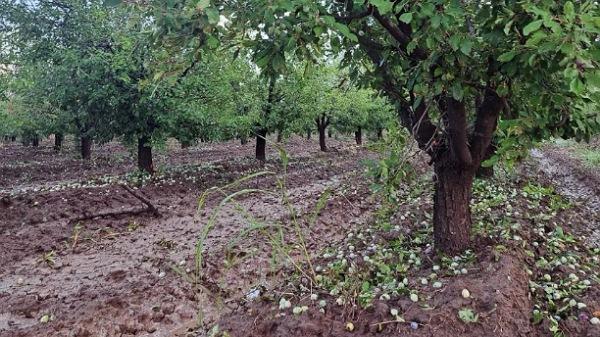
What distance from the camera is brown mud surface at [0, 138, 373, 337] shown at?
506cm

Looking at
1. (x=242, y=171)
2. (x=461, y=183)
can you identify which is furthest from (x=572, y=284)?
(x=242, y=171)

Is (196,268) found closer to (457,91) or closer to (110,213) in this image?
(457,91)

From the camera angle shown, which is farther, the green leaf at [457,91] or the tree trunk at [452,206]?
the tree trunk at [452,206]

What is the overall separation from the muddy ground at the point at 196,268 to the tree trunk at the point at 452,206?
0.27 meters

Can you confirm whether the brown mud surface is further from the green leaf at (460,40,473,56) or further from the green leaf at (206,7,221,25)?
the green leaf at (460,40,473,56)

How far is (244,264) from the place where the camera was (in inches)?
254

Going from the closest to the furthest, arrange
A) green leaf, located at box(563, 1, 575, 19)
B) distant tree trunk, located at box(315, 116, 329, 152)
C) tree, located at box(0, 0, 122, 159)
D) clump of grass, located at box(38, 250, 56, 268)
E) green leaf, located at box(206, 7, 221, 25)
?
green leaf, located at box(563, 1, 575, 19)
green leaf, located at box(206, 7, 221, 25)
clump of grass, located at box(38, 250, 56, 268)
tree, located at box(0, 0, 122, 159)
distant tree trunk, located at box(315, 116, 329, 152)

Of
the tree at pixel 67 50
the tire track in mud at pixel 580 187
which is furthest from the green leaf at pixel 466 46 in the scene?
the tree at pixel 67 50

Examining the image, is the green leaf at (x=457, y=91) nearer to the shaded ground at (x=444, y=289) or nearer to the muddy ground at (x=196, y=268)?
the muddy ground at (x=196, y=268)

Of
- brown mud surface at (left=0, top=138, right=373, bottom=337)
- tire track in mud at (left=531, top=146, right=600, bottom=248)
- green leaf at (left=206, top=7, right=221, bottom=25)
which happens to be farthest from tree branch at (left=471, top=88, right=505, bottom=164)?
green leaf at (left=206, top=7, right=221, bottom=25)

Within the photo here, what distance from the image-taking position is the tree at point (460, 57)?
258 cm

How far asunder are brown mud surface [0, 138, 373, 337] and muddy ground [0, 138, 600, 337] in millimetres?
22

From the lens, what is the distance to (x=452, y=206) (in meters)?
5.08

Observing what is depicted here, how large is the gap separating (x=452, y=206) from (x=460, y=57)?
7.25ft
